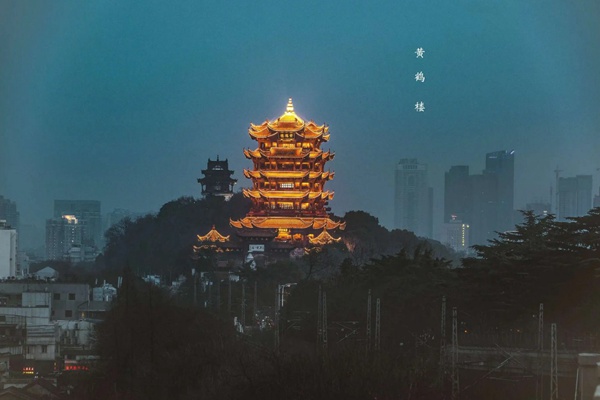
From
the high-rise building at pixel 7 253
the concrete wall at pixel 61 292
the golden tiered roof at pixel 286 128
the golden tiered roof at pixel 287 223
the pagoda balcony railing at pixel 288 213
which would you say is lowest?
the concrete wall at pixel 61 292

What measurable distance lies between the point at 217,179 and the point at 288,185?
32.4 m

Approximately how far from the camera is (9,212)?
127375 mm

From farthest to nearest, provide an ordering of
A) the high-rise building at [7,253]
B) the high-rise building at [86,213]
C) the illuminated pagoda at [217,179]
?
the high-rise building at [86,213] < the illuminated pagoda at [217,179] < the high-rise building at [7,253]

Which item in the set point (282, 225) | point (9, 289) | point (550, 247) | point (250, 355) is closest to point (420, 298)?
point (550, 247)

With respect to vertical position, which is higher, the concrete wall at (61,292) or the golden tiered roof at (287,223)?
the golden tiered roof at (287,223)

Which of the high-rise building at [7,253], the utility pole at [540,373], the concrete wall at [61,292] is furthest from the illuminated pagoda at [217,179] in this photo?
the utility pole at [540,373]

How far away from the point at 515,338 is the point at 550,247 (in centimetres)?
547

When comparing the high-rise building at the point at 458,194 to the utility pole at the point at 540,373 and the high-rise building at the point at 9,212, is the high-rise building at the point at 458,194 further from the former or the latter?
the utility pole at the point at 540,373

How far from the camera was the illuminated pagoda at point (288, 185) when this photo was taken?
85.0 m

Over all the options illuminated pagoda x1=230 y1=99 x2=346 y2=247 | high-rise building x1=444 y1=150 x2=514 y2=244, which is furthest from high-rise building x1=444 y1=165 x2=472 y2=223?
illuminated pagoda x1=230 y1=99 x2=346 y2=247

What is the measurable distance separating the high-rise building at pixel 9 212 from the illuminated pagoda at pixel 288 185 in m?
34.6

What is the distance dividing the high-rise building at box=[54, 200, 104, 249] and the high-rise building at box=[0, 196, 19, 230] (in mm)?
33131

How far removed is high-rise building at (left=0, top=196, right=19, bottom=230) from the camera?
11994 cm

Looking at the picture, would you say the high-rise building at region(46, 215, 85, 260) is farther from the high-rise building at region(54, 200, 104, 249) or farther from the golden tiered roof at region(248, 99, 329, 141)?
the golden tiered roof at region(248, 99, 329, 141)
